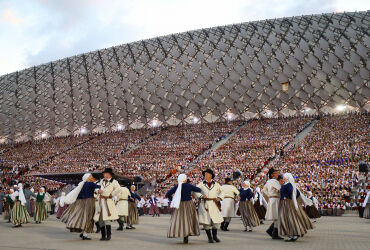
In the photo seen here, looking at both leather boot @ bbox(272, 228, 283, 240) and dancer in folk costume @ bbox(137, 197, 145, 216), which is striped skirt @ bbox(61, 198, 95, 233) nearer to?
leather boot @ bbox(272, 228, 283, 240)

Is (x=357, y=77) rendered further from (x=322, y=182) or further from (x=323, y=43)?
(x=322, y=182)

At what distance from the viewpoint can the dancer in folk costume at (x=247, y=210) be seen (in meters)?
12.0

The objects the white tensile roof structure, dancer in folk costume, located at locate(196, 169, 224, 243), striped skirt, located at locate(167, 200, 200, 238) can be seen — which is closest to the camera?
striped skirt, located at locate(167, 200, 200, 238)

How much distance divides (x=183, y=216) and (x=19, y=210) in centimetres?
810

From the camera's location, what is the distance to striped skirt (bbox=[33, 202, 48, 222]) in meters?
16.1

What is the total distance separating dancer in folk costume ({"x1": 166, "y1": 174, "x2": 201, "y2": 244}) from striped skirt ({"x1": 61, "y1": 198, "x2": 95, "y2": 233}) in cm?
205

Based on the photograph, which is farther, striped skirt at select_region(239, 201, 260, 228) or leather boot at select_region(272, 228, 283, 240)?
striped skirt at select_region(239, 201, 260, 228)

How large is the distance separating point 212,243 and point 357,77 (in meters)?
45.4

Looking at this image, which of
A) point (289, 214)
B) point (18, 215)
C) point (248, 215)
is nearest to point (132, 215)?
point (18, 215)

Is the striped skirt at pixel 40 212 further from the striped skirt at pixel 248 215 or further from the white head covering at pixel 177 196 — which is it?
the white head covering at pixel 177 196

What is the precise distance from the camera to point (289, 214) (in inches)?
356

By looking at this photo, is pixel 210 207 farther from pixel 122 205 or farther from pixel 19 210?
pixel 19 210

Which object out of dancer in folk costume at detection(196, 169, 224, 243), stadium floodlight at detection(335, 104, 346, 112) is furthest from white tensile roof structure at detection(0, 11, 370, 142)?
dancer in folk costume at detection(196, 169, 224, 243)

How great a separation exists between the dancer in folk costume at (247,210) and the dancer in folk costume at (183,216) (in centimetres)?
386
